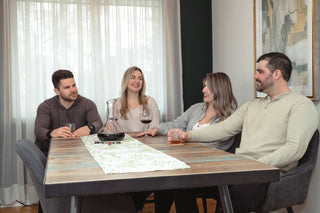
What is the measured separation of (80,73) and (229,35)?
1675 millimetres

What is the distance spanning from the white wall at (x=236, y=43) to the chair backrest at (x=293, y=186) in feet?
4.59

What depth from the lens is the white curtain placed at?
3.73 metres

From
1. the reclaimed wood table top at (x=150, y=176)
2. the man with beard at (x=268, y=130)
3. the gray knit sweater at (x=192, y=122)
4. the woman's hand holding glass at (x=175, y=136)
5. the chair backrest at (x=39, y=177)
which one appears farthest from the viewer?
the gray knit sweater at (x=192, y=122)

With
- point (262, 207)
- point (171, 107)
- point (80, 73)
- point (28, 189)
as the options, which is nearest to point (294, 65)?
point (262, 207)

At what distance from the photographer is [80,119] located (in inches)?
130

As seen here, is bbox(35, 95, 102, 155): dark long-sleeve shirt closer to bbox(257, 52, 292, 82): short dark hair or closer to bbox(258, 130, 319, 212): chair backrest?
bbox(257, 52, 292, 82): short dark hair

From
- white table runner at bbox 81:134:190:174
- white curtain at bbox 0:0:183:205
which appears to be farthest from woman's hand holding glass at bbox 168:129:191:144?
white curtain at bbox 0:0:183:205

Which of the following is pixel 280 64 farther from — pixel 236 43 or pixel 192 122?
pixel 236 43

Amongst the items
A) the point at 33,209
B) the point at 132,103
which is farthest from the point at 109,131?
the point at 33,209

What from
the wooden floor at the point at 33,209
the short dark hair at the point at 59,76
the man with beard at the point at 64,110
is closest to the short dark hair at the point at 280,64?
the man with beard at the point at 64,110

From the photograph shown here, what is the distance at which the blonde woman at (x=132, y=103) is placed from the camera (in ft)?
11.2

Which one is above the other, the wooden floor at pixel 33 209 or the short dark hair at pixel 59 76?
the short dark hair at pixel 59 76

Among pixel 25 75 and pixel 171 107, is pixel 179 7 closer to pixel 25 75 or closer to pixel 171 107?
pixel 171 107

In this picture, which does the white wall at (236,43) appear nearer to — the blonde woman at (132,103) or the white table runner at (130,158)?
the blonde woman at (132,103)
